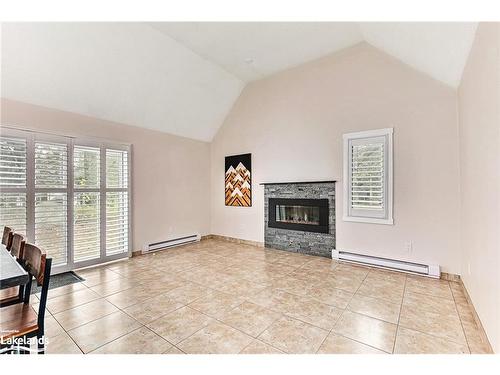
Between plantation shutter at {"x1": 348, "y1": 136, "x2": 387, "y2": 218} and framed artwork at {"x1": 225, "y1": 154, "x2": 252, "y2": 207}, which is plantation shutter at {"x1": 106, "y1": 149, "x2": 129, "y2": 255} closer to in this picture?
framed artwork at {"x1": 225, "y1": 154, "x2": 252, "y2": 207}

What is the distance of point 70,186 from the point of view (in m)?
3.65

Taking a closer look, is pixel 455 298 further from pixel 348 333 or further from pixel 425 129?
pixel 425 129

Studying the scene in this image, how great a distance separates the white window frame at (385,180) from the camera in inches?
142

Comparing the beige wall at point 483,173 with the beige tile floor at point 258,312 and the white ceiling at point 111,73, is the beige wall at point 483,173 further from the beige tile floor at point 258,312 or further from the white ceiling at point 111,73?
the white ceiling at point 111,73

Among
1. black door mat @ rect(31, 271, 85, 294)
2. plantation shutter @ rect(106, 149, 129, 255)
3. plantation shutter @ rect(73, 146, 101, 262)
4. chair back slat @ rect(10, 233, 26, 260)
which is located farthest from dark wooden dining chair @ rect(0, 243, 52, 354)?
plantation shutter @ rect(106, 149, 129, 255)

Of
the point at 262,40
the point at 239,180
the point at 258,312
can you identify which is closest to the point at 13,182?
the point at 258,312

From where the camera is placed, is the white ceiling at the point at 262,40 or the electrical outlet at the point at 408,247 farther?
the electrical outlet at the point at 408,247

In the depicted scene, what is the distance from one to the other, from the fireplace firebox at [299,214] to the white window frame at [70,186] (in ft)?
8.86

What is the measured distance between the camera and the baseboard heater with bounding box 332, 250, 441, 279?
331 cm

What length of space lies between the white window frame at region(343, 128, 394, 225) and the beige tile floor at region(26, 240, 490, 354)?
0.78 meters

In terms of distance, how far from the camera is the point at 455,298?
2.71m

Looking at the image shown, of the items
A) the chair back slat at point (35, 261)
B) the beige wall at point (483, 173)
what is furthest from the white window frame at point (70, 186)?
the beige wall at point (483, 173)

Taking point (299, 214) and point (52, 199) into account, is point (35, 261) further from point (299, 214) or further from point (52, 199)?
point (299, 214)

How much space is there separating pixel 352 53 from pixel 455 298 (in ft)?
12.0
